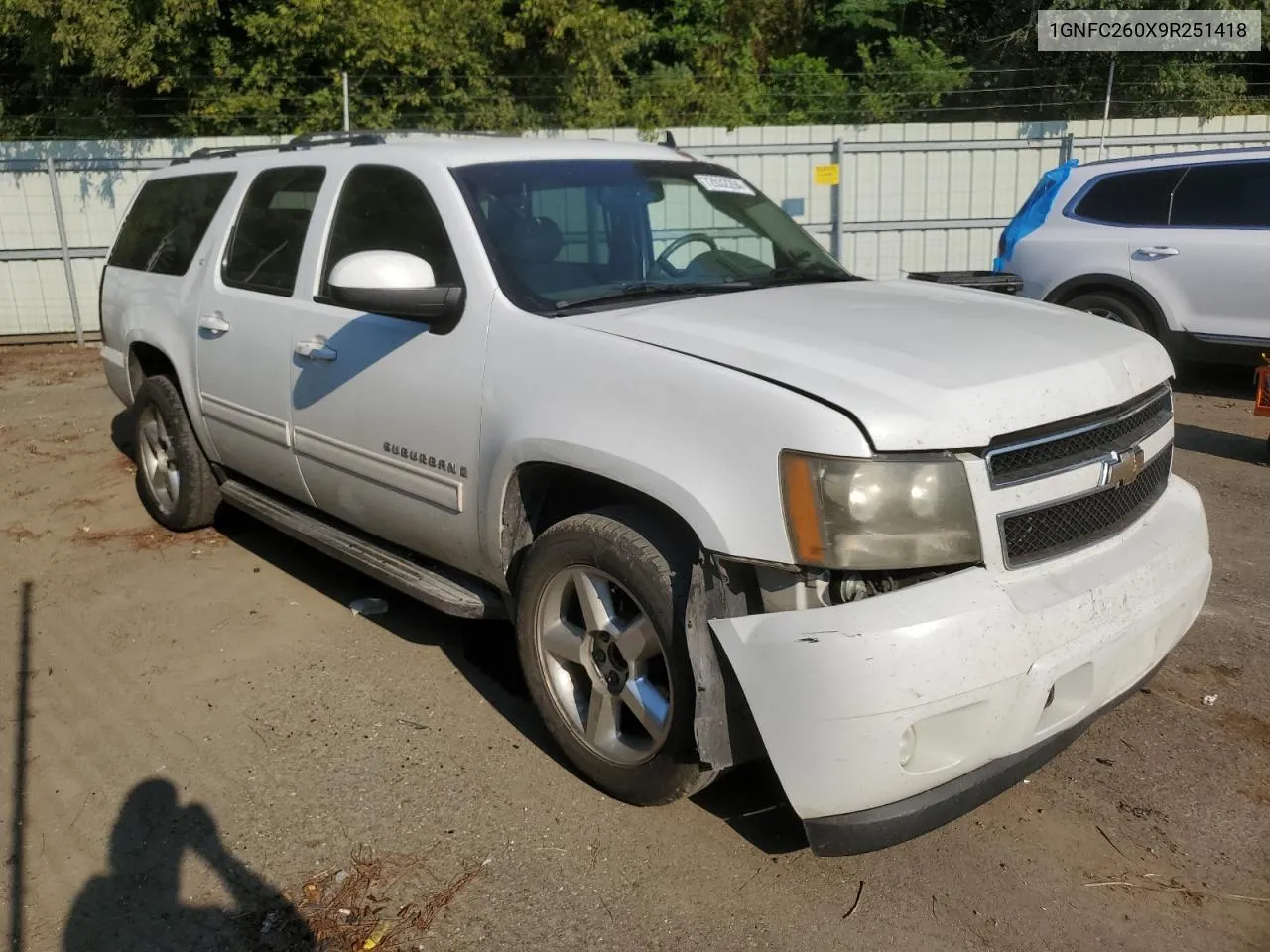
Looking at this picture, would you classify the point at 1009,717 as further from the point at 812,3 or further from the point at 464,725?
the point at 812,3

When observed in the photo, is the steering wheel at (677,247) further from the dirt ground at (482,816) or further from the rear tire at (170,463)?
the rear tire at (170,463)

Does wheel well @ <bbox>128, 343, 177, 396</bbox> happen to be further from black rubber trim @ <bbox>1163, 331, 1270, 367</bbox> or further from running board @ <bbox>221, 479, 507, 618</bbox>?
black rubber trim @ <bbox>1163, 331, 1270, 367</bbox>

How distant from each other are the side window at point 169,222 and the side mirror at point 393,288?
2120mm

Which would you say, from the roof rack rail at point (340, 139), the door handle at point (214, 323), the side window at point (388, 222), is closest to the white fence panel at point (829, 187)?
the roof rack rail at point (340, 139)

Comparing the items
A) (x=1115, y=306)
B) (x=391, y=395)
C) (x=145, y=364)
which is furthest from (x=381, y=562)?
(x=1115, y=306)

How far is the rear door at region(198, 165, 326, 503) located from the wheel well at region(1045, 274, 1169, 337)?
6076 millimetres

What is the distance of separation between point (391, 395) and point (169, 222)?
2.62m

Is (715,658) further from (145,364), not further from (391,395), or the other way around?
(145,364)

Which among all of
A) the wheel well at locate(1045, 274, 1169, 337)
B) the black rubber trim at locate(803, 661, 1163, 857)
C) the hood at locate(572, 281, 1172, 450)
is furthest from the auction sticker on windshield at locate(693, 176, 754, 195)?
the wheel well at locate(1045, 274, 1169, 337)

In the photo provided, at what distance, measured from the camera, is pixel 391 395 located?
12.9ft

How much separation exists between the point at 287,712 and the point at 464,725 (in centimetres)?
65

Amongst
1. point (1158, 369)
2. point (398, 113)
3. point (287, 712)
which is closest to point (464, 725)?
point (287, 712)

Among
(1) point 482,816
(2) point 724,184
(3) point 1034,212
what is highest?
(2) point 724,184

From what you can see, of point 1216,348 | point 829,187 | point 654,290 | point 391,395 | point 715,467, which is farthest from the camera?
point 829,187
